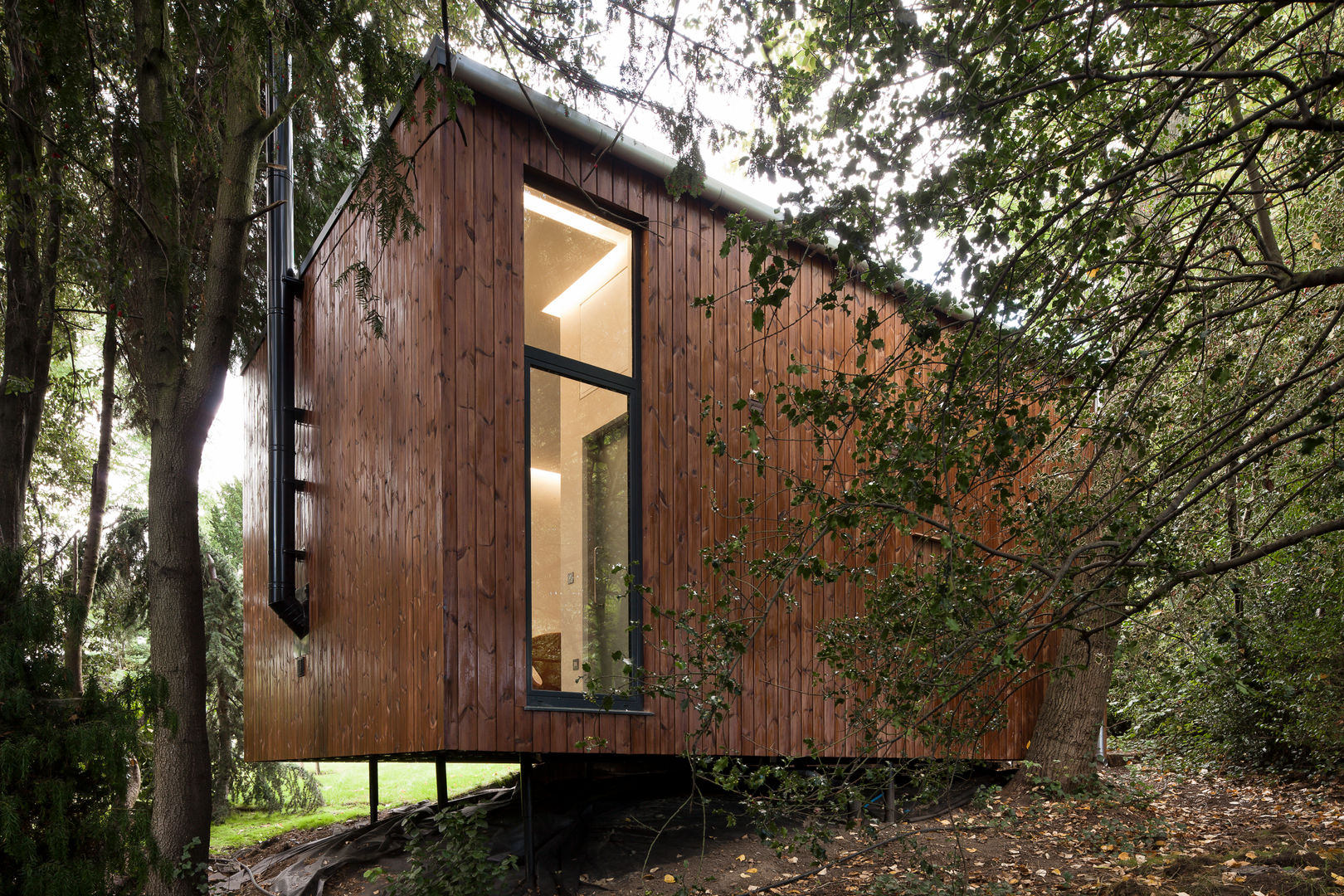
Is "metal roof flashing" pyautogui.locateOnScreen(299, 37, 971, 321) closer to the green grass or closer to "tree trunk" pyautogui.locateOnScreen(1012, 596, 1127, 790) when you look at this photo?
"tree trunk" pyautogui.locateOnScreen(1012, 596, 1127, 790)

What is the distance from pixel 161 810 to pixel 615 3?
19.3 feet

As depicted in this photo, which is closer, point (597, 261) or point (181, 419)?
point (597, 261)

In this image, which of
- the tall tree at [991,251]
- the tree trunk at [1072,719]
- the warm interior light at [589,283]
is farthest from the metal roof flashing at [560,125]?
the tree trunk at [1072,719]

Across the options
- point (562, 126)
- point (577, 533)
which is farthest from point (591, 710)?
point (562, 126)

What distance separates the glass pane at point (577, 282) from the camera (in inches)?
214

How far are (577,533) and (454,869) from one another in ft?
6.51

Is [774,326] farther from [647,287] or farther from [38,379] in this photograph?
[38,379]

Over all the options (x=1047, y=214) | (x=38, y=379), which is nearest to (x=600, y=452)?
(x=1047, y=214)

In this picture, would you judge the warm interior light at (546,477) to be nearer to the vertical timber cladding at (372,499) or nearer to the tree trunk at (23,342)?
the vertical timber cladding at (372,499)

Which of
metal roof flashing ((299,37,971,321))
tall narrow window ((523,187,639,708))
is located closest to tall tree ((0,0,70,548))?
metal roof flashing ((299,37,971,321))

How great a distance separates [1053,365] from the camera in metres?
3.90

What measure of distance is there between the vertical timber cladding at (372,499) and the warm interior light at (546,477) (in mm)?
672

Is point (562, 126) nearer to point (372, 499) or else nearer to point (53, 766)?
point (372, 499)

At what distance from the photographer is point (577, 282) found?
223 inches
